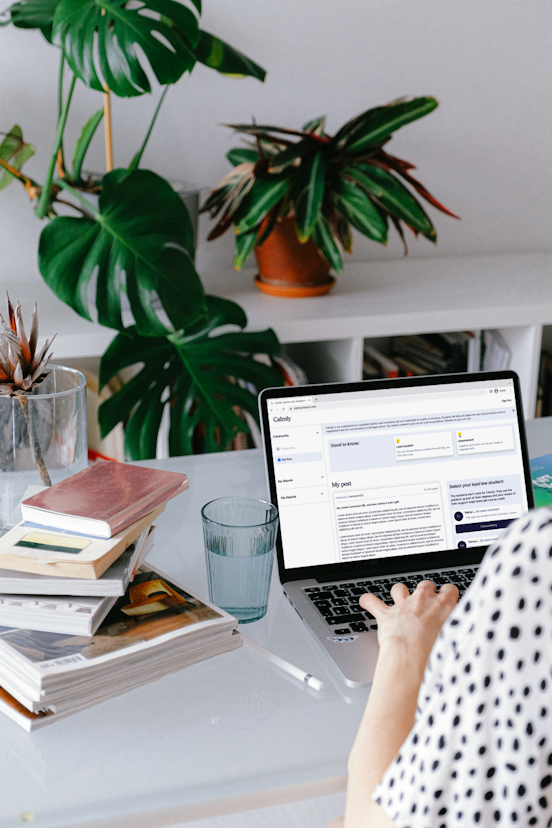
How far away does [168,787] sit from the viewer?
0.62m

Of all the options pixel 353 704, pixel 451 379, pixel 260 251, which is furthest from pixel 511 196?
pixel 353 704

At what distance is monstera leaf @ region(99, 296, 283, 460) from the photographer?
164 centimetres

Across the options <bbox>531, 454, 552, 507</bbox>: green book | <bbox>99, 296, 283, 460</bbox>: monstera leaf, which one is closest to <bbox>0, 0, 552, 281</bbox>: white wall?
<bbox>99, 296, 283, 460</bbox>: monstera leaf

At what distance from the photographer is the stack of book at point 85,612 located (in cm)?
68

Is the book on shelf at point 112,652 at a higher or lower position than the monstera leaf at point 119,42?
lower

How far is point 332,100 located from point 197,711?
6.09 ft

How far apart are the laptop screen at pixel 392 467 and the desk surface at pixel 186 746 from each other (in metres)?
0.17

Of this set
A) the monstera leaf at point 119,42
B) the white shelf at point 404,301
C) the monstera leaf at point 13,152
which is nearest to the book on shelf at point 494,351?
the white shelf at point 404,301

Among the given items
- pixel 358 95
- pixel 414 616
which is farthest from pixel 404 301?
pixel 414 616

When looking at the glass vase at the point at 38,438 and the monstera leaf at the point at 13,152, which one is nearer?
the glass vase at the point at 38,438

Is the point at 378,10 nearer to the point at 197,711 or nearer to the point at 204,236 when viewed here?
the point at 204,236

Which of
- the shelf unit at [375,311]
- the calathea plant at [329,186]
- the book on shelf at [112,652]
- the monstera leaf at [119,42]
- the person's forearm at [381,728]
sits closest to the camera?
the person's forearm at [381,728]

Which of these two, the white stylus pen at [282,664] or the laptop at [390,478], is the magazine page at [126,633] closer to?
the white stylus pen at [282,664]

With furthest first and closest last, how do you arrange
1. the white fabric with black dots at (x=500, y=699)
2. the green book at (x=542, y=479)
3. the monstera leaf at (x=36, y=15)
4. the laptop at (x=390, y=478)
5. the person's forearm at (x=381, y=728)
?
1. the monstera leaf at (x=36, y=15)
2. the green book at (x=542, y=479)
3. the laptop at (x=390, y=478)
4. the person's forearm at (x=381, y=728)
5. the white fabric with black dots at (x=500, y=699)
